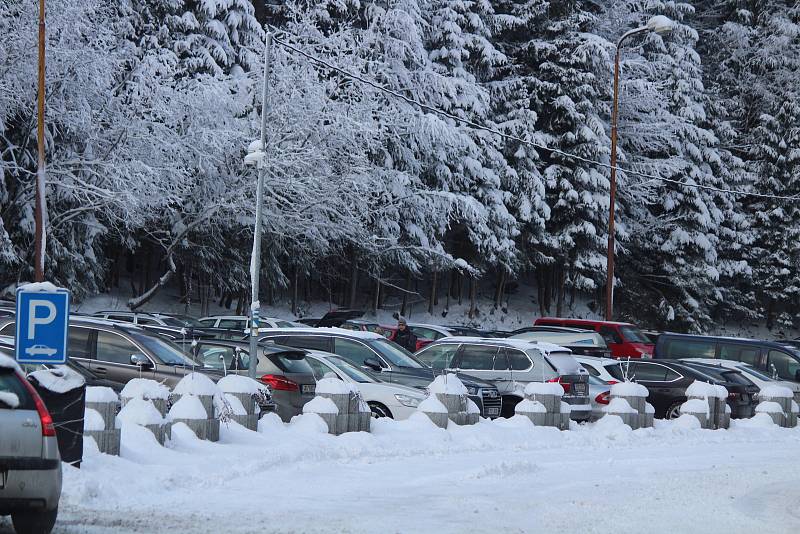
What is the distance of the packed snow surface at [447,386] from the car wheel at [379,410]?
117 cm

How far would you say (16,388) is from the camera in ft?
24.9

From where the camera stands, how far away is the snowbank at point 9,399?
24.3 ft

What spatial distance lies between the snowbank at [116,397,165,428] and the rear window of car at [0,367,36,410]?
186 inches

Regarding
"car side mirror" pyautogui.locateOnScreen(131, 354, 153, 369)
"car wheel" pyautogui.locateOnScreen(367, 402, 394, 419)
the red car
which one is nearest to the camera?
"car side mirror" pyautogui.locateOnScreen(131, 354, 153, 369)

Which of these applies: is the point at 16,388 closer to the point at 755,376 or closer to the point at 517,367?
the point at 517,367

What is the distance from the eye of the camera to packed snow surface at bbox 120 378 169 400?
43.1ft

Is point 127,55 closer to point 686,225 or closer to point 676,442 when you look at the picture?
point 676,442

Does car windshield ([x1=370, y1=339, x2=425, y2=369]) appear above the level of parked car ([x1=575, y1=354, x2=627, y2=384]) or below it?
above

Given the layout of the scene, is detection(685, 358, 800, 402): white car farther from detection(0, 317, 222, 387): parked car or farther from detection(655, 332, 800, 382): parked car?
detection(0, 317, 222, 387): parked car

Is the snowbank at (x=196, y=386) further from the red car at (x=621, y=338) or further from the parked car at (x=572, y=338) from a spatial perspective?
the red car at (x=621, y=338)

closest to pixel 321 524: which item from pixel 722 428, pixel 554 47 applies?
pixel 722 428

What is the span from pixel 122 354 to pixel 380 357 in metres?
4.62

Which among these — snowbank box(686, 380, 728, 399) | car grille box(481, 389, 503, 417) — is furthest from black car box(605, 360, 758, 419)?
car grille box(481, 389, 503, 417)

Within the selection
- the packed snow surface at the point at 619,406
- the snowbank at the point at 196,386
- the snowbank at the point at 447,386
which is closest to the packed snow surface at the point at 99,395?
the snowbank at the point at 196,386
